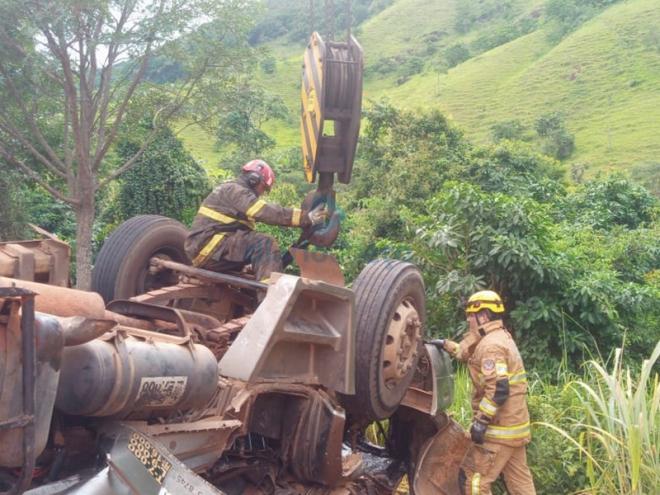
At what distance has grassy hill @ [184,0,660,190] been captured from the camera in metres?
38.0

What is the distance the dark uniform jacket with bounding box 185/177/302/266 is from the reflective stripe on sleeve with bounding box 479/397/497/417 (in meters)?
1.70

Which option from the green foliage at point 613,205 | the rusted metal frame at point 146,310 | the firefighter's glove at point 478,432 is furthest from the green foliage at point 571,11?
the rusted metal frame at point 146,310

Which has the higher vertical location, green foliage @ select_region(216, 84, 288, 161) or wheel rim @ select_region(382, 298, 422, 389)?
Result: green foliage @ select_region(216, 84, 288, 161)

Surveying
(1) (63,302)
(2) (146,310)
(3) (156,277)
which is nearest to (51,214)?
(3) (156,277)

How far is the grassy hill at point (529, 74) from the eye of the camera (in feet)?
125

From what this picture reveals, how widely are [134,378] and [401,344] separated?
2041mm

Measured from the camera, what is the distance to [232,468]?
360cm

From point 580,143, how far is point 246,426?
120ft

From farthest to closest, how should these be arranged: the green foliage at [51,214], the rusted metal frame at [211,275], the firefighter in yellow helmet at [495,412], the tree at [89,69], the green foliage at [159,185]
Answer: the green foliage at [51,214] < the green foliage at [159,185] < the tree at [89,69] < the firefighter in yellow helmet at [495,412] < the rusted metal frame at [211,275]

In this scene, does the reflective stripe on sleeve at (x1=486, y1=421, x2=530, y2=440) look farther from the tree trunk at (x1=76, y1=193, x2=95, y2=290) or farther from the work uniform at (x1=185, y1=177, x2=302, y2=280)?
the tree trunk at (x1=76, y1=193, x2=95, y2=290)

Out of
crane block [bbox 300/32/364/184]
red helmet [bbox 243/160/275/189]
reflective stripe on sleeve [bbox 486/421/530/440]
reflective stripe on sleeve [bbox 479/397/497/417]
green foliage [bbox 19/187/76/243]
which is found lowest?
green foliage [bbox 19/187/76/243]

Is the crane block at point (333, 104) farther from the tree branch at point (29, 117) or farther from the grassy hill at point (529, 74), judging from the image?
the grassy hill at point (529, 74)

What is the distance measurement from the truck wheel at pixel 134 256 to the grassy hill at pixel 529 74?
25009 millimetres

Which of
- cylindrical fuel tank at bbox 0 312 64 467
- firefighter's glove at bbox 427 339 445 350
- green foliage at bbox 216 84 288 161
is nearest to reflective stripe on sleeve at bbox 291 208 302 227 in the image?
firefighter's glove at bbox 427 339 445 350
